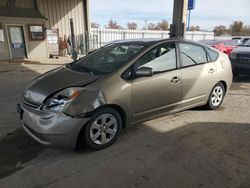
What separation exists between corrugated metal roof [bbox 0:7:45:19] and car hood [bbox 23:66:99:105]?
11870mm

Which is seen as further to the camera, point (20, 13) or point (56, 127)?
point (20, 13)

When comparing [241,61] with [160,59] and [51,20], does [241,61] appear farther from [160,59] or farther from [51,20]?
[51,20]

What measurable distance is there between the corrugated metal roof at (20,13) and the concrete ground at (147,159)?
1117 cm

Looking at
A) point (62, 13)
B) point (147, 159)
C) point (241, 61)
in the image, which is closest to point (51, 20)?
point (62, 13)

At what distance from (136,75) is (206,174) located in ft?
5.38

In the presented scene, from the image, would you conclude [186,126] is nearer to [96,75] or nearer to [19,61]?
[96,75]

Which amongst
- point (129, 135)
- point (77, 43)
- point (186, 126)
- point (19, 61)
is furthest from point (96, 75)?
point (77, 43)

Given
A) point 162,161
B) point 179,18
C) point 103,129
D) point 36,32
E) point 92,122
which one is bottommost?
point 162,161

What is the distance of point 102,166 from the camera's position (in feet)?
9.91

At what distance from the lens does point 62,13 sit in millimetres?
16312

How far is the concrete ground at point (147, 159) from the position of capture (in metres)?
2.74

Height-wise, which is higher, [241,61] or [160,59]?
[160,59]

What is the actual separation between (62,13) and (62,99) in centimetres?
1474

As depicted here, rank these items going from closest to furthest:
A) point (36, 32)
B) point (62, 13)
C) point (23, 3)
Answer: point (23, 3) → point (36, 32) → point (62, 13)
